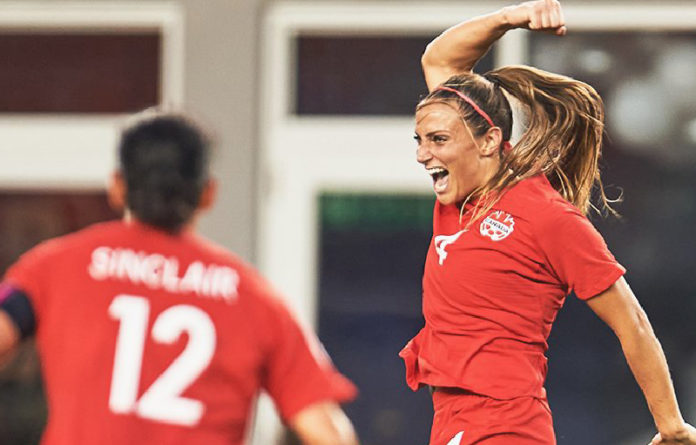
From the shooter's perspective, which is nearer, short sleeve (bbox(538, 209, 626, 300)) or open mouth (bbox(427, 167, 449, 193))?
short sleeve (bbox(538, 209, 626, 300))

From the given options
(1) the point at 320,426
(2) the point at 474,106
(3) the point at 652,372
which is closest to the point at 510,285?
(3) the point at 652,372

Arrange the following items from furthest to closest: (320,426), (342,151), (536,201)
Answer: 1. (342,151)
2. (536,201)
3. (320,426)

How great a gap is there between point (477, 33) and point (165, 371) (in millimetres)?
1939

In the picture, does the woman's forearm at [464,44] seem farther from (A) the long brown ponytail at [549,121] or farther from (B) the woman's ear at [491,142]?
(B) the woman's ear at [491,142]

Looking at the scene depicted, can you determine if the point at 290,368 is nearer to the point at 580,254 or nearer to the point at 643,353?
the point at 580,254

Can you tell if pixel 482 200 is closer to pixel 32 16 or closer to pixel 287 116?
pixel 287 116

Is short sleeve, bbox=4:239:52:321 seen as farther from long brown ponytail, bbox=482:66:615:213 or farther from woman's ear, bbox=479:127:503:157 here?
long brown ponytail, bbox=482:66:615:213

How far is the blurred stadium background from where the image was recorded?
23.7 ft

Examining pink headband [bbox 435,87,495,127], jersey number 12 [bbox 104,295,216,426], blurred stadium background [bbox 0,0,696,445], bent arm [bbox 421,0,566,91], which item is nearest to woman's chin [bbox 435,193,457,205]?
pink headband [bbox 435,87,495,127]

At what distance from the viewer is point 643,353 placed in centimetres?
373

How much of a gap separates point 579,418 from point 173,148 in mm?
4787

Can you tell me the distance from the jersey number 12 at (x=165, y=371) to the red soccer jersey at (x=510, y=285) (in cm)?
124

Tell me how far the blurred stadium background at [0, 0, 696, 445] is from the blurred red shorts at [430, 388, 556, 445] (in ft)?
Result: 11.2

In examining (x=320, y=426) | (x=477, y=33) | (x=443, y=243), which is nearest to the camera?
(x=320, y=426)
